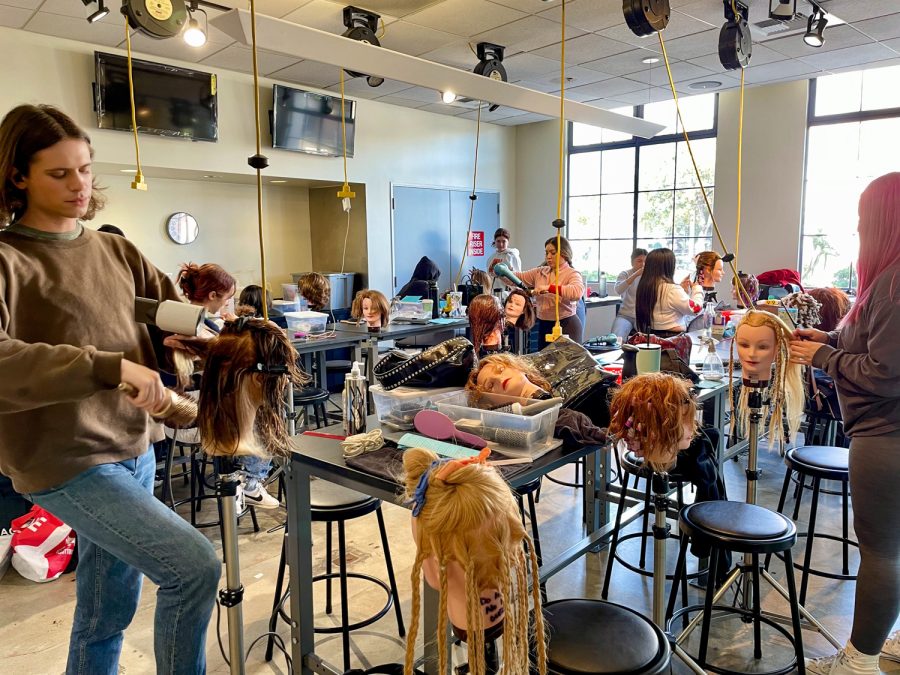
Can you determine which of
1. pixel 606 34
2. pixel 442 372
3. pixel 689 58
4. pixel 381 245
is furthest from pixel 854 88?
pixel 442 372

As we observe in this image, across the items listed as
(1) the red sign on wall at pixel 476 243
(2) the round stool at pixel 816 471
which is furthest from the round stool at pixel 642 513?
(1) the red sign on wall at pixel 476 243

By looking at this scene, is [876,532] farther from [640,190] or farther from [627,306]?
[640,190]

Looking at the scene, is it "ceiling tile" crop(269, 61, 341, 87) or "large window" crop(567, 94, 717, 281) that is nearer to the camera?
"ceiling tile" crop(269, 61, 341, 87)

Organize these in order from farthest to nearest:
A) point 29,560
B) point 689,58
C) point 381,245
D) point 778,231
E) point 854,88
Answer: point 381,245 < point 778,231 < point 854,88 < point 689,58 < point 29,560

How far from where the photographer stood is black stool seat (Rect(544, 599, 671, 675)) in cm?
117

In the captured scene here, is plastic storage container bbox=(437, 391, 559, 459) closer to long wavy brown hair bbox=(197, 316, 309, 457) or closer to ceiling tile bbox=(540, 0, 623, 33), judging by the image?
long wavy brown hair bbox=(197, 316, 309, 457)

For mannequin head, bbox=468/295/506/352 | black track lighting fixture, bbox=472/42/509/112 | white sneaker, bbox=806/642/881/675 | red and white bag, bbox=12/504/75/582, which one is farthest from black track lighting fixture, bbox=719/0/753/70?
red and white bag, bbox=12/504/75/582

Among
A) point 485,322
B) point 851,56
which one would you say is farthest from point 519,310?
point 851,56

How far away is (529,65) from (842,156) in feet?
11.0

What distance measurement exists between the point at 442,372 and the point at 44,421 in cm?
100

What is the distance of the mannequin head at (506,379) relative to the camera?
1.83 m

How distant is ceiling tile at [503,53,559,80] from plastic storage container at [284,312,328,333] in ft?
10.0

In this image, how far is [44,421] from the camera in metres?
1.26

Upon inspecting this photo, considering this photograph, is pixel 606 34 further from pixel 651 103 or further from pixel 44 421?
pixel 44 421
